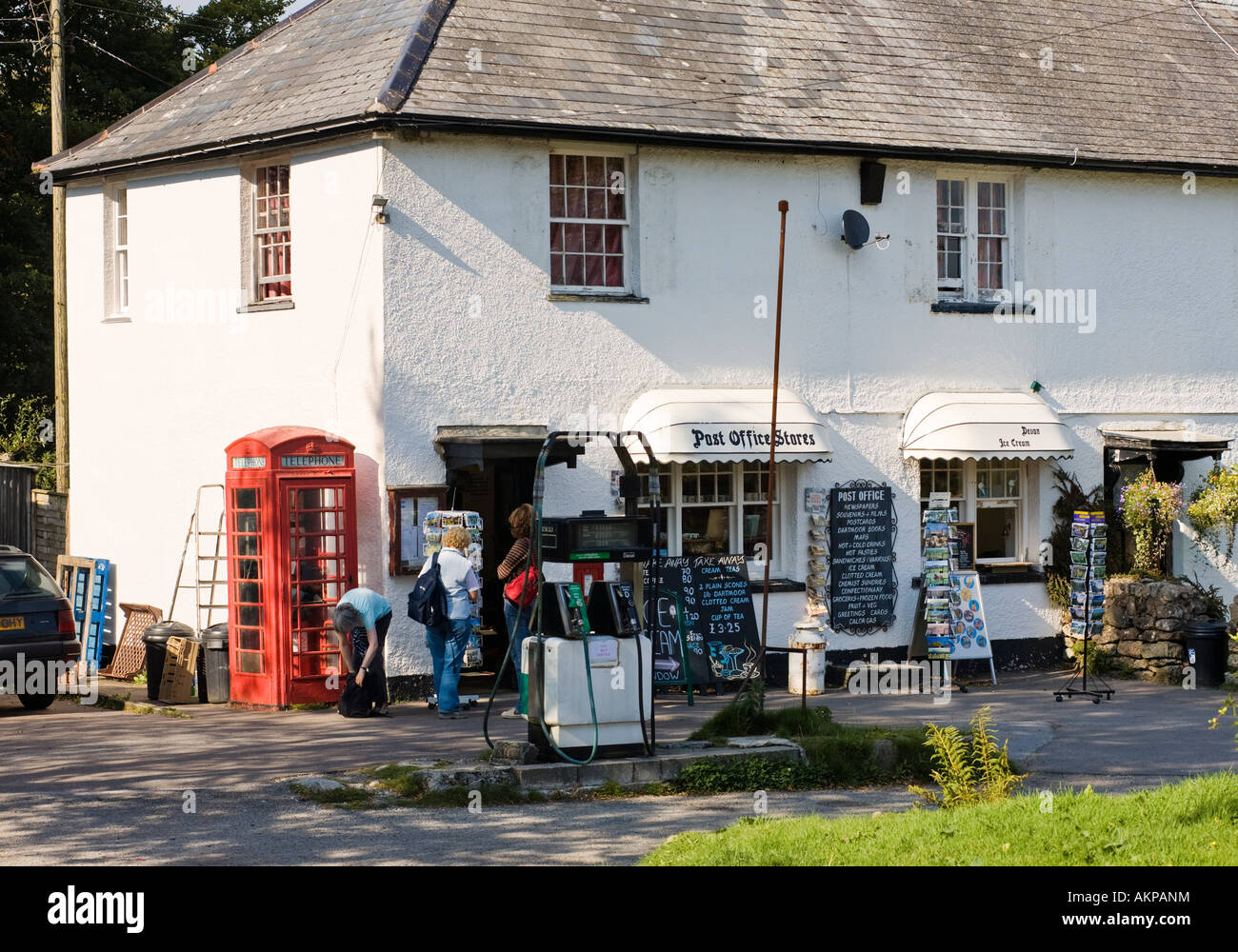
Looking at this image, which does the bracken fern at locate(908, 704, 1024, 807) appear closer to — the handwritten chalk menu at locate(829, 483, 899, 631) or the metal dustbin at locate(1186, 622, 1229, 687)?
the handwritten chalk menu at locate(829, 483, 899, 631)

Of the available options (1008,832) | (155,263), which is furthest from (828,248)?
(1008,832)

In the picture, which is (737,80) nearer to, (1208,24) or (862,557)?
(862,557)

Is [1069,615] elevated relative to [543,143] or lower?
lower

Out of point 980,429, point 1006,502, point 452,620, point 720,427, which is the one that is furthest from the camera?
point 1006,502

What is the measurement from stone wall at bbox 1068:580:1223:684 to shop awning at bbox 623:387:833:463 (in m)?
4.16

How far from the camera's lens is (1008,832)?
347 inches

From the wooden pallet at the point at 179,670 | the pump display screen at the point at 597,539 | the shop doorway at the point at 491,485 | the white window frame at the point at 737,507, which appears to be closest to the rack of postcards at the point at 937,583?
the white window frame at the point at 737,507

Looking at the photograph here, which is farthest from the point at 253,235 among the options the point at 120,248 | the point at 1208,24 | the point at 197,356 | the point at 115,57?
the point at 115,57

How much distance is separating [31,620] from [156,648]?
135 centimetres

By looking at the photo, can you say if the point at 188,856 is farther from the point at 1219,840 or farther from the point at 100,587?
the point at 100,587

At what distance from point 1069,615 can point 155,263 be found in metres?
11.6

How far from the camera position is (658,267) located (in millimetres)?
17578

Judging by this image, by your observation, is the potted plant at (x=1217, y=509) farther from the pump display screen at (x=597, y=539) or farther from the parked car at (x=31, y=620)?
the parked car at (x=31, y=620)

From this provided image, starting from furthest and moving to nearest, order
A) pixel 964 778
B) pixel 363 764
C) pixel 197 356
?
pixel 197 356, pixel 363 764, pixel 964 778
